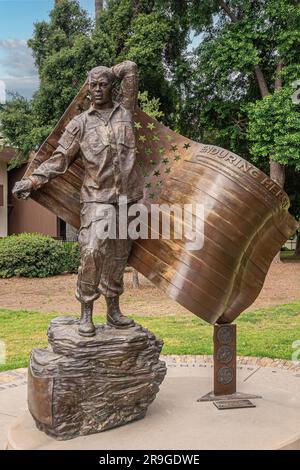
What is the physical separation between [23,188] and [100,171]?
0.72m

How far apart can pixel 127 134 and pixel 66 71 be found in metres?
14.2

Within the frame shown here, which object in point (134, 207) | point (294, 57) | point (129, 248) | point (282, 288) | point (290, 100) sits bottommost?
point (282, 288)

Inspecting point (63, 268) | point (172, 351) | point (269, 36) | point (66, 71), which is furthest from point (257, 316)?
point (269, 36)

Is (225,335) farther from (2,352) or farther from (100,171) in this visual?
(2,352)

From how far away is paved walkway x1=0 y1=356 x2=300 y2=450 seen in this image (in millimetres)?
4727

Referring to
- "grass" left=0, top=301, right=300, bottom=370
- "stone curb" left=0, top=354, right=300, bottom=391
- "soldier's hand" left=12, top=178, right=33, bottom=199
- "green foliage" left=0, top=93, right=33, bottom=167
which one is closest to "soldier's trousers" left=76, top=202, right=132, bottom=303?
"soldier's hand" left=12, top=178, right=33, bottom=199

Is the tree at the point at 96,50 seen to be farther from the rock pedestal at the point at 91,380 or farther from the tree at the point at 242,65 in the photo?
the rock pedestal at the point at 91,380

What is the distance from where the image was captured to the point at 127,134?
208 inches

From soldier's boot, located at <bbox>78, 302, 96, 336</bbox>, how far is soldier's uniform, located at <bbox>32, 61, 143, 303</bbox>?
0.08m

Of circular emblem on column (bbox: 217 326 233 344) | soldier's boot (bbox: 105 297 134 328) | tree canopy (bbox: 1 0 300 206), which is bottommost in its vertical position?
circular emblem on column (bbox: 217 326 233 344)

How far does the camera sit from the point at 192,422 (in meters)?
5.18

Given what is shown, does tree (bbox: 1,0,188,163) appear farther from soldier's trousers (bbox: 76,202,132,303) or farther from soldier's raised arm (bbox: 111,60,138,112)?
soldier's trousers (bbox: 76,202,132,303)
